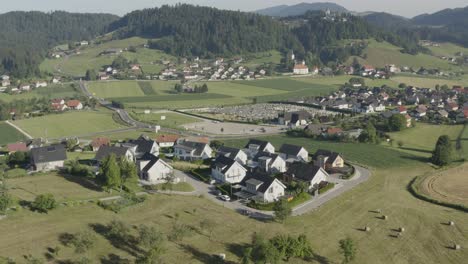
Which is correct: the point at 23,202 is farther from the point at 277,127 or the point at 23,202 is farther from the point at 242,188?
the point at 277,127

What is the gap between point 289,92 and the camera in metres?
129

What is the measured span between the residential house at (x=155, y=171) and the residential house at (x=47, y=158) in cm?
944

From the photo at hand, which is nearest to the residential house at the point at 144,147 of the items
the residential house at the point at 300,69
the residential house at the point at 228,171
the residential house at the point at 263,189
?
the residential house at the point at 228,171

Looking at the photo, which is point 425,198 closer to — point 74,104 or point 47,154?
point 47,154

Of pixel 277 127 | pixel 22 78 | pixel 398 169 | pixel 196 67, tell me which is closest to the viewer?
pixel 398 169

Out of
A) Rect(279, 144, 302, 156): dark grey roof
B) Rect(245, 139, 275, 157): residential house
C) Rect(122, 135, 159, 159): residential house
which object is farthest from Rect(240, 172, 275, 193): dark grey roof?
Rect(122, 135, 159, 159): residential house

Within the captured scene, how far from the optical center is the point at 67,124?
270 feet

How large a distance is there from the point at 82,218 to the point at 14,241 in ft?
17.1

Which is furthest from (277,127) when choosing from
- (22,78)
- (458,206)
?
(22,78)

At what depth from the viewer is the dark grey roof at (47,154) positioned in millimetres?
49906

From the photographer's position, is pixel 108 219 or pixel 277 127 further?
pixel 277 127

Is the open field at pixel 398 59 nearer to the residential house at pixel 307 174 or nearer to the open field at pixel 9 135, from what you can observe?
the open field at pixel 9 135

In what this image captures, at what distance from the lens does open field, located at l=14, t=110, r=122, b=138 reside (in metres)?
75.9

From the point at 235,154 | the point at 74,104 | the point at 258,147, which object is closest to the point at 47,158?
the point at 235,154
